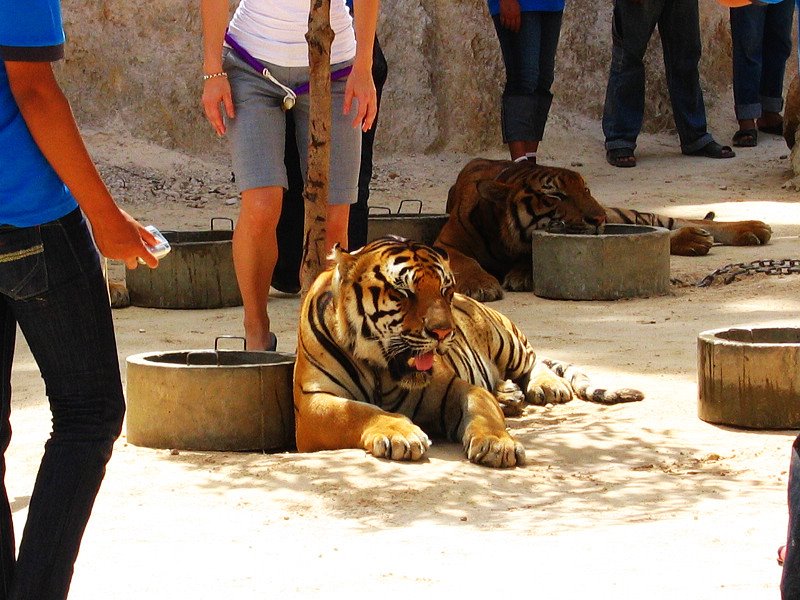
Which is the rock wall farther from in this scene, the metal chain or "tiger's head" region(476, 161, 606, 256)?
the metal chain

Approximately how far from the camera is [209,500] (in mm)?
4145

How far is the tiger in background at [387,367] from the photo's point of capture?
4.67 m

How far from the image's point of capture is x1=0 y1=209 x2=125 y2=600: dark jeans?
261 cm

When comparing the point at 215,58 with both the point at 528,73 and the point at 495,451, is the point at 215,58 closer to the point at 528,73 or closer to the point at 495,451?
the point at 495,451

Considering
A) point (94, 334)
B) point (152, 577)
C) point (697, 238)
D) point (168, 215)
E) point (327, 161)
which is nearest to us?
point (94, 334)

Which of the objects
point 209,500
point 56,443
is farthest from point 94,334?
point 209,500

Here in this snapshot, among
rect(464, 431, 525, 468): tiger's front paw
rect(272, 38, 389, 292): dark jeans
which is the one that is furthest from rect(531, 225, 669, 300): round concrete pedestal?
rect(464, 431, 525, 468): tiger's front paw

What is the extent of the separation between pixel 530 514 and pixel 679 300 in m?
4.18

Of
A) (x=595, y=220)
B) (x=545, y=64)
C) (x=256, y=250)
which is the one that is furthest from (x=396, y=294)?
(x=545, y=64)

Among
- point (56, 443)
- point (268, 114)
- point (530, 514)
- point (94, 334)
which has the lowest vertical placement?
point (530, 514)

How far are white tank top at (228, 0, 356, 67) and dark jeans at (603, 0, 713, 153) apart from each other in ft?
25.3

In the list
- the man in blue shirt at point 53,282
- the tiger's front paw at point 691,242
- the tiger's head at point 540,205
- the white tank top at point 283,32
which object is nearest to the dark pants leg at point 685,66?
the tiger's front paw at point 691,242

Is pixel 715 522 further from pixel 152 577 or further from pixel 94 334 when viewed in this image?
pixel 94 334

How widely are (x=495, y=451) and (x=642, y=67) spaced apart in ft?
30.6
